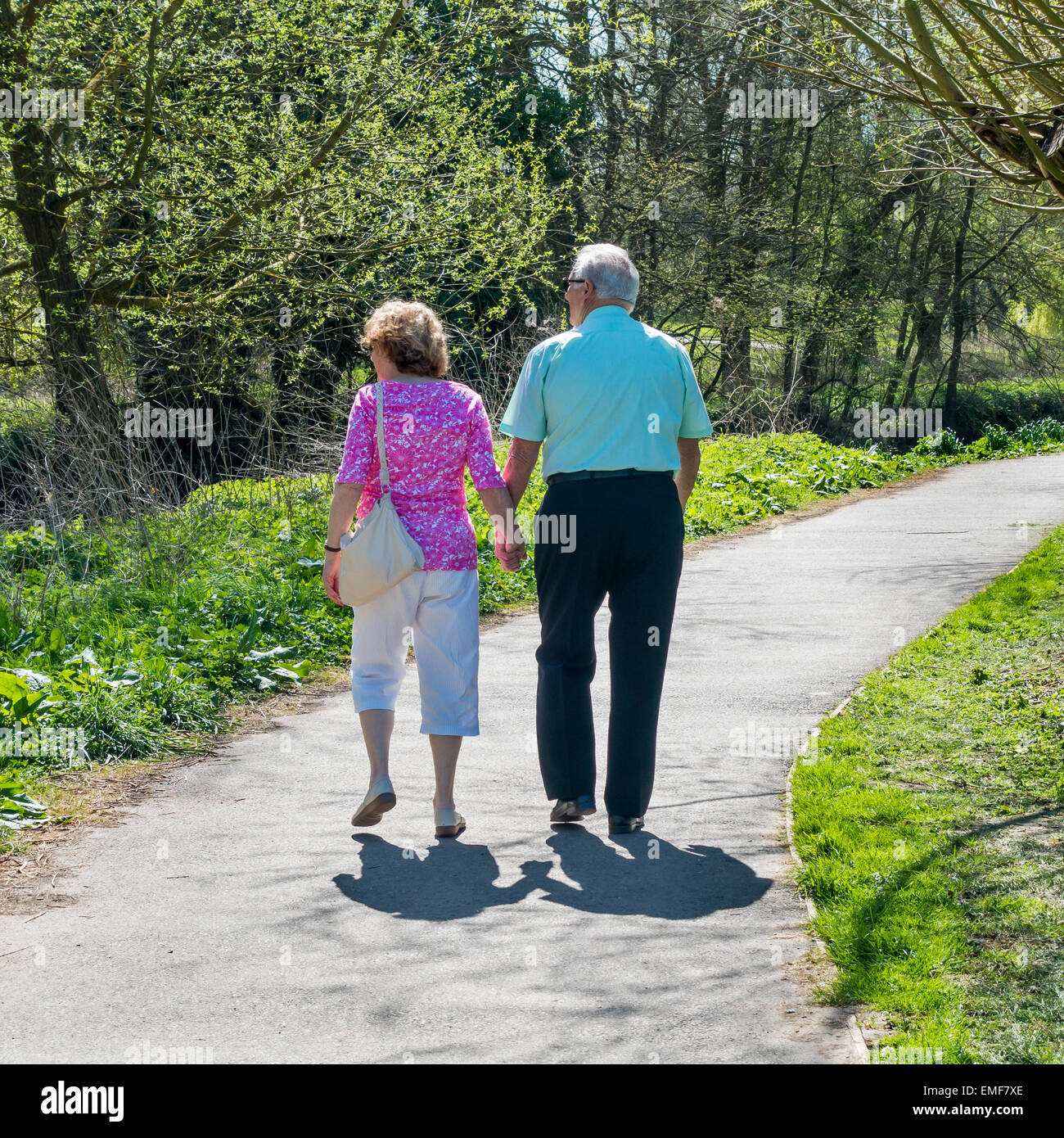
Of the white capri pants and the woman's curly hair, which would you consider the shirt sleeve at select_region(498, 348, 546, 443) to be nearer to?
the woman's curly hair

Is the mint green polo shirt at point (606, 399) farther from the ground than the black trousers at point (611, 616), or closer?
farther from the ground

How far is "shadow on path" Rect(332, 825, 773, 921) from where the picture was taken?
13.5ft

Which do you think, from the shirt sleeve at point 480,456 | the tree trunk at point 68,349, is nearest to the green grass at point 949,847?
the shirt sleeve at point 480,456

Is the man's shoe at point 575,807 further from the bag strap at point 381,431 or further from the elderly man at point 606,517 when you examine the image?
the bag strap at point 381,431

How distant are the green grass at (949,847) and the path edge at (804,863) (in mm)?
28

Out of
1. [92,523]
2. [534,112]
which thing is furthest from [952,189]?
[92,523]

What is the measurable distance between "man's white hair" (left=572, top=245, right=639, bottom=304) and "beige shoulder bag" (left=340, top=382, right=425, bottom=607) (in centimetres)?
92

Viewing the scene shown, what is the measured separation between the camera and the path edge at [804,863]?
3105mm

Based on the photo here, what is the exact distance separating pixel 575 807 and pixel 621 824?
0.62 feet

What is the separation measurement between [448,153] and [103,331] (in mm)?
4013

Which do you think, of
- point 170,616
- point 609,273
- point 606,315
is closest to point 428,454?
point 606,315

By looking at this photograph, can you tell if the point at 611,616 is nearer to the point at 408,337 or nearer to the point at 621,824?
the point at 621,824

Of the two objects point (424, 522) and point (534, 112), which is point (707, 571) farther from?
point (534, 112)

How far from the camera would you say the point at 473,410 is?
484 centimetres
